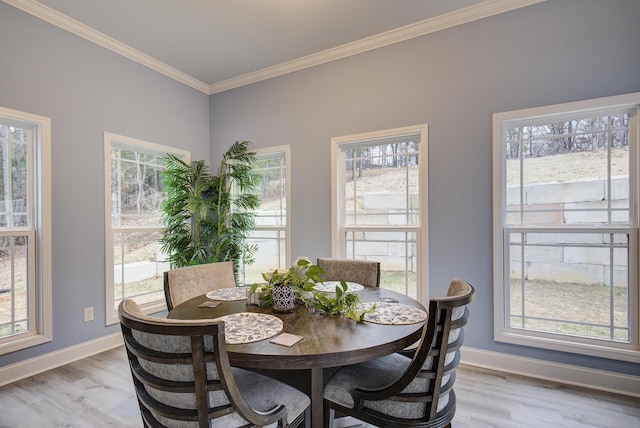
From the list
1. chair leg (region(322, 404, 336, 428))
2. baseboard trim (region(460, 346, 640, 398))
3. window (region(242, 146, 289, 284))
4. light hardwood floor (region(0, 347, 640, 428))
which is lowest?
light hardwood floor (region(0, 347, 640, 428))

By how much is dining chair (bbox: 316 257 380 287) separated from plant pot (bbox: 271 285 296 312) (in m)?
0.78

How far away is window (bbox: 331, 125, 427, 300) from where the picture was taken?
9.52 feet

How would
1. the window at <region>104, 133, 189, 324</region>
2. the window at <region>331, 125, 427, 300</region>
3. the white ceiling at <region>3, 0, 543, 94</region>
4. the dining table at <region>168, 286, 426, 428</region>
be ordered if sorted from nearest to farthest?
the dining table at <region>168, 286, 426, 428</region>, the white ceiling at <region>3, 0, 543, 94</region>, the window at <region>331, 125, 427, 300</region>, the window at <region>104, 133, 189, 324</region>

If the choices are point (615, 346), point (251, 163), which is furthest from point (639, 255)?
point (251, 163)

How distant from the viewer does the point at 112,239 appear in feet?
9.91

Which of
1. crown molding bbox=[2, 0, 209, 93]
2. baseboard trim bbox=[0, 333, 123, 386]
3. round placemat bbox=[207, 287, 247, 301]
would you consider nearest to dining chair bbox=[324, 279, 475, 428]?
round placemat bbox=[207, 287, 247, 301]

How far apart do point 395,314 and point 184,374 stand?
3.24 feet

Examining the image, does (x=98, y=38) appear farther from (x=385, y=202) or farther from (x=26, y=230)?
(x=385, y=202)

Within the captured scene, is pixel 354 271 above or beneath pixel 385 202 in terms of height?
beneath

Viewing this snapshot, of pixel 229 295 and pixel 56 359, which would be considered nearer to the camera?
pixel 229 295

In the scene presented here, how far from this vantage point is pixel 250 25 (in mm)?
2766

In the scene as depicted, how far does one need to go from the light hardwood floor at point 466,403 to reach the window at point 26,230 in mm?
440

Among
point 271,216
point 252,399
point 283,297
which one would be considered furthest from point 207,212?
point 252,399

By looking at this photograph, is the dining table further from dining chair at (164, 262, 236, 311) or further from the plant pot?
dining chair at (164, 262, 236, 311)
